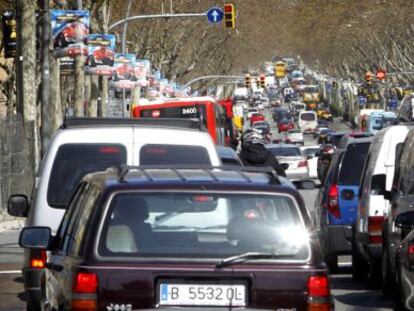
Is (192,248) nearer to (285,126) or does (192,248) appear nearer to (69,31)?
(69,31)

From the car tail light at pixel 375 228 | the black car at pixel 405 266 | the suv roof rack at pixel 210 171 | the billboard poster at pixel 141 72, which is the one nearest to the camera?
the suv roof rack at pixel 210 171

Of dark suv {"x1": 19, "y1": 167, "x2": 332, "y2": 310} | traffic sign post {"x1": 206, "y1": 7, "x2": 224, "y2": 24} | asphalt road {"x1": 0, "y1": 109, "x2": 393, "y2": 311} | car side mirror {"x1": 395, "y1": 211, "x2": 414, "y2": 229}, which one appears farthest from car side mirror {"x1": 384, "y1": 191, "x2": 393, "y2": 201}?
traffic sign post {"x1": 206, "y1": 7, "x2": 224, "y2": 24}

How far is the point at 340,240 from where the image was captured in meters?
17.5

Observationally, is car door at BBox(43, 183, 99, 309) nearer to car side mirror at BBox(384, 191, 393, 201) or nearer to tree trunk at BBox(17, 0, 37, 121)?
car side mirror at BBox(384, 191, 393, 201)

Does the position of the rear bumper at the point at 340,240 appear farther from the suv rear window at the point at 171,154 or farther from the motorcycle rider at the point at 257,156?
the suv rear window at the point at 171,154

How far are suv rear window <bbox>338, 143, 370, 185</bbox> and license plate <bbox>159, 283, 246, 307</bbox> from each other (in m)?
10.8

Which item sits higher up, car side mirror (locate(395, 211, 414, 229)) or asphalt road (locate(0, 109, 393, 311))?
car side mirror (locate(395, 211, 414, 229))

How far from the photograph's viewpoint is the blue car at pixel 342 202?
17.5 metres

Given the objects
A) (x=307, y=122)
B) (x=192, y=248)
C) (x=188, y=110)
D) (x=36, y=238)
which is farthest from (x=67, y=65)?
(x=307, y=122)

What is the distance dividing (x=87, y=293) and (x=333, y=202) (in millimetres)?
10862

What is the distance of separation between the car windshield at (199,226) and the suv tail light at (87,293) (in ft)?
0.60

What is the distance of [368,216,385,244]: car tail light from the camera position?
1534cm

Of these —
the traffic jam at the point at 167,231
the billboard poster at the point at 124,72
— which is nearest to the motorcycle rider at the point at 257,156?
the traffic jam at the point at 167,231

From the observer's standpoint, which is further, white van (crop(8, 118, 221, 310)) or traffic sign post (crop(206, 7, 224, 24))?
traffic sign post (crop(206, 7, 224, 24))
